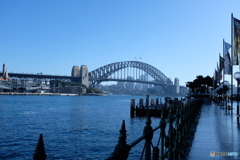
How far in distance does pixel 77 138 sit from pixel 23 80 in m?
185

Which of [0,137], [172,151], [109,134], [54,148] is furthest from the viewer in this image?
[109,134]

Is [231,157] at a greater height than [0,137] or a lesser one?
greater

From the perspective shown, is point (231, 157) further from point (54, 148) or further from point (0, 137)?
point (0, 137)

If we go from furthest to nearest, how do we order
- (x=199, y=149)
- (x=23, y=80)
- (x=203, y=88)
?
(x=23, y=80) → (x=203, y=88) → (x=199, y=149)

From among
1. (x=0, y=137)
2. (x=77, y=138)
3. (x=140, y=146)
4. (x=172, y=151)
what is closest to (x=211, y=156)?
(x=172, y=151)

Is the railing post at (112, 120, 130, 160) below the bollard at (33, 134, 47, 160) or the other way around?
below

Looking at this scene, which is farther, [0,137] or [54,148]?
[0,137]

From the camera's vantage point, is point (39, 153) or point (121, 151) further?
point (121, 151)

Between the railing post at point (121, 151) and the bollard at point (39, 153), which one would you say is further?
the railing post at point (121, 151)

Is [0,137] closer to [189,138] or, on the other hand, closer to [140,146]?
[140,146]

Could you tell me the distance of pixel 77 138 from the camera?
2378 centimetres

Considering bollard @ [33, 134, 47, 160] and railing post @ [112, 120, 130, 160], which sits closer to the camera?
bollard @ [33, 134, 47, 160]

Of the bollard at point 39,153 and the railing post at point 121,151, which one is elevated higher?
the bollard at point 39,153

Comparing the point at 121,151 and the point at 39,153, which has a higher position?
the point at 39,153
